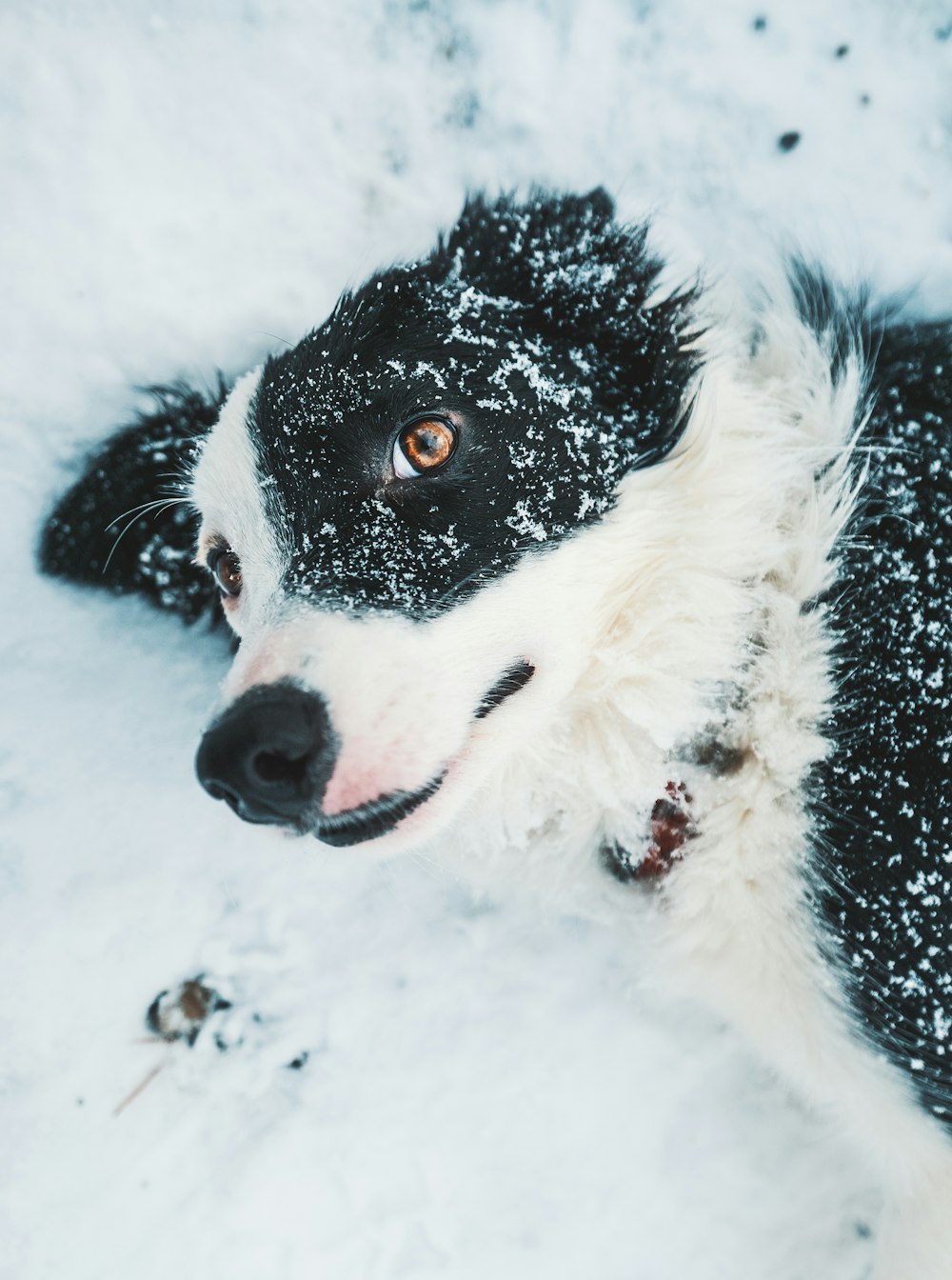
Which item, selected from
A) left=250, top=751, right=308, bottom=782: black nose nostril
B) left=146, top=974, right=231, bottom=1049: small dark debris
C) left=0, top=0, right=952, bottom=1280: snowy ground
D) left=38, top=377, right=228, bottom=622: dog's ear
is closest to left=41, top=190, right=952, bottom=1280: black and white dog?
left=250, top=751, right=308, bottom=782: black nose nostril

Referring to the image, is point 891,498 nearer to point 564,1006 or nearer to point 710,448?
point 710,448

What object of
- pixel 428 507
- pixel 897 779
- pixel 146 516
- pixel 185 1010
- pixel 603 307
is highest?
pixel 603 307

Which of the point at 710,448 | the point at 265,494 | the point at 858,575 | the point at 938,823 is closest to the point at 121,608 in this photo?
the point at 265,494

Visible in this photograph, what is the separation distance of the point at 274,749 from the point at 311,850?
109cm

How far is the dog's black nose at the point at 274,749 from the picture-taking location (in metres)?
1.25

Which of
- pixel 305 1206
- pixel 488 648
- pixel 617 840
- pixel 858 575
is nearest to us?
pixel 488 648

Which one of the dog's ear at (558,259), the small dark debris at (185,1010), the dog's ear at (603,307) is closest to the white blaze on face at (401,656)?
the dog's ear at (603,307)

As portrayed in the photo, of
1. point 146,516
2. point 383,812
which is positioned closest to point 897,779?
point 383,812

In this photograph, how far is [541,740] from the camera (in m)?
1.78

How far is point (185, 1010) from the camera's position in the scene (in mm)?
2377

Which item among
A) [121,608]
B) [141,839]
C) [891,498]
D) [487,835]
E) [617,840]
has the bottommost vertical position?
[141,839]

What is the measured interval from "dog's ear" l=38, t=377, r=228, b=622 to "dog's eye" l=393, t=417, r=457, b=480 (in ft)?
2.89

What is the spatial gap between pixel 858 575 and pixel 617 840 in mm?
748

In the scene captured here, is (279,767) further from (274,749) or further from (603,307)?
(603,307)
